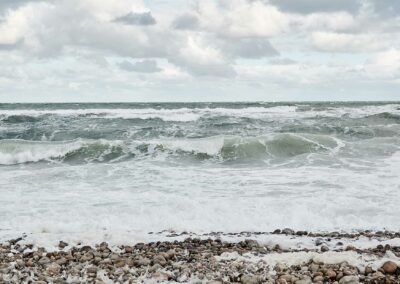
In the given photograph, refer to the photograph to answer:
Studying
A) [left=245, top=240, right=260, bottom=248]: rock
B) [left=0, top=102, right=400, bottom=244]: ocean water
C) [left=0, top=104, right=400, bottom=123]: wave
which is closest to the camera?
[left=245, top=240, right=260, bottom=248]: rock

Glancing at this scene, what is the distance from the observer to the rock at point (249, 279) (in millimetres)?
4461

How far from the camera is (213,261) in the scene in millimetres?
5109

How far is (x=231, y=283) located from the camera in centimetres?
449

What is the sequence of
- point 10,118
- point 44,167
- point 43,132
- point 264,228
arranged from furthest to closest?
point 10,118 < point 43,132 < point 44,167 < point 264,228

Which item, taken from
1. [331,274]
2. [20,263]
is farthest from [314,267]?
[20,263]

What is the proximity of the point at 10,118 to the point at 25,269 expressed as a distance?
29738 mm

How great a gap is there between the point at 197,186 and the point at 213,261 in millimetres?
5224

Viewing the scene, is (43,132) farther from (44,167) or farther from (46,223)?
(46,223)

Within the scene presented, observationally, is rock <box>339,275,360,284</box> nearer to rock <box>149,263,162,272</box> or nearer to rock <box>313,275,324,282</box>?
rock <box>313,275,324,282</box>

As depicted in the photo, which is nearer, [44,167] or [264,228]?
[264,228]

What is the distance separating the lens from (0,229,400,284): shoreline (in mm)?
4617

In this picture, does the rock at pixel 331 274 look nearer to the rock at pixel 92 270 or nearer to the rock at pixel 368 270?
the rock at pixel 368 270

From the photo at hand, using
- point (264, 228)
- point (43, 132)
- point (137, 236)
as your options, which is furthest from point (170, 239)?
point (43, 132)

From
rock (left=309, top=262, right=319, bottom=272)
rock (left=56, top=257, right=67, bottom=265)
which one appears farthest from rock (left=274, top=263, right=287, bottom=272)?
rock (left=56, top=257, right=67, bottom=265)
